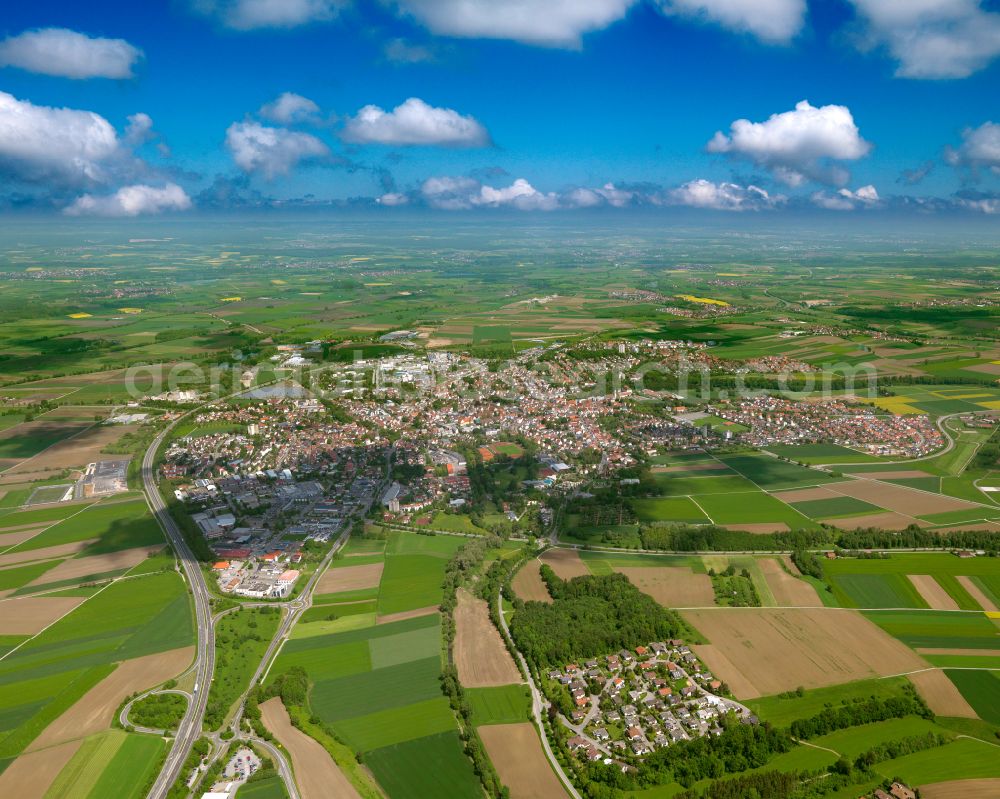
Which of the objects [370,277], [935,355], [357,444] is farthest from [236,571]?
[370,277]

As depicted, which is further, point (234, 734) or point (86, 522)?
point (86, 522)

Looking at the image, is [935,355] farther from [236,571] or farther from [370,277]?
[370,277]

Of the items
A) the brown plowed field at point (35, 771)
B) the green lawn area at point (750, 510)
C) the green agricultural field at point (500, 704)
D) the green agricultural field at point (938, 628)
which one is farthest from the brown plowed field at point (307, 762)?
the green lawn area at point (750, 510)

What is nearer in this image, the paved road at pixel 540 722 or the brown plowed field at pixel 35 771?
the brown plowed field at pixel 35 771

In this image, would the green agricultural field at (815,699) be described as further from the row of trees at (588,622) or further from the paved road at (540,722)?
the paved road at (540,722)

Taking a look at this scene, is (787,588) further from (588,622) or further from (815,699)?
(588,622)

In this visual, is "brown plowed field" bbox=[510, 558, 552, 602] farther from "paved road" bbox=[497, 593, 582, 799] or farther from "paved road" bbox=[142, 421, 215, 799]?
"paved road" bbox=[142, 421, 215, 799]

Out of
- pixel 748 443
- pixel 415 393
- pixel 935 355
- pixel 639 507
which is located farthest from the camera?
pixel 935 355
